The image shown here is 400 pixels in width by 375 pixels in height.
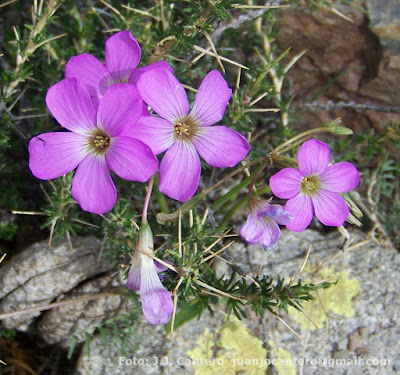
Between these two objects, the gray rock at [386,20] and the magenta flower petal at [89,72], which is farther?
the gray rock at [386,20]

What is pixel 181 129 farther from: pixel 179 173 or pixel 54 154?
pixel 54 154

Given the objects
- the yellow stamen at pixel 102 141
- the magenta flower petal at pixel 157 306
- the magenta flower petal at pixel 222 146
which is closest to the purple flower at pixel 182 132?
the magenta flower petal at pixel 222 146

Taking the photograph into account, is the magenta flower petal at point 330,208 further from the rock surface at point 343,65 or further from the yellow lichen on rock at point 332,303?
the rock surface at point 343,65

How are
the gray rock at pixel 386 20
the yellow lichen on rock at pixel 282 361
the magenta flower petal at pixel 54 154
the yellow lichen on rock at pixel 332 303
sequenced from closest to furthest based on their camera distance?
the magenta flower petal at pixel 54 154, the yellow lichen on rock at pixel 282 361, the yellow lichen on rock at pixel 332 303, the gray rock at pixel 386 20

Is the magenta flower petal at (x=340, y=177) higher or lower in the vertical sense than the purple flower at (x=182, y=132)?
lower

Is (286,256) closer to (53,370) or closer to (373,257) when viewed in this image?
(373,257)
